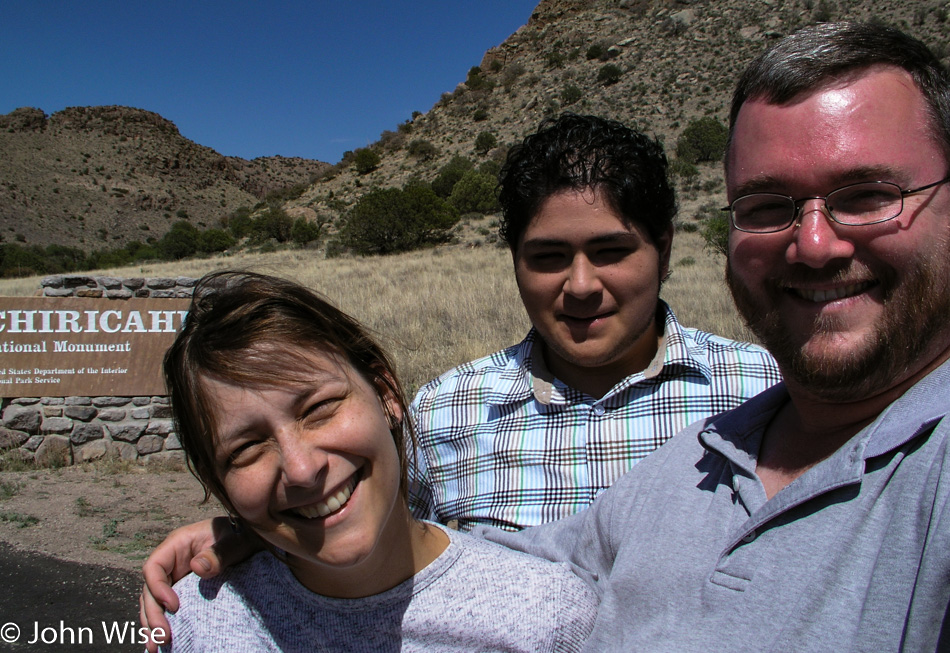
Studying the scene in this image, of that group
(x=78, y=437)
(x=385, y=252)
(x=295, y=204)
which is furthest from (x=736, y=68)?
(x=78, y=437)

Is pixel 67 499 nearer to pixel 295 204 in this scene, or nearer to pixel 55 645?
pixel 55 645

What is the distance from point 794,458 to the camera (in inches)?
49.2

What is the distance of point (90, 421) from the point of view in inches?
248

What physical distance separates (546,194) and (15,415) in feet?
21.5

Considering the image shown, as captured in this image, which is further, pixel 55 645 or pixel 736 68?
pixel 736 68

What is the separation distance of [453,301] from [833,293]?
353 inches

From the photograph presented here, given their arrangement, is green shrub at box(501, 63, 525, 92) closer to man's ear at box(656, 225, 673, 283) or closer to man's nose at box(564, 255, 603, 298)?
man's ear at box(656, 225, 673, 283)

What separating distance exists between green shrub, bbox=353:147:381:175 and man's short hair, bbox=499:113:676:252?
150 feet

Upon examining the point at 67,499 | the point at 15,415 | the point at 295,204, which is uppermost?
the point at 295,204

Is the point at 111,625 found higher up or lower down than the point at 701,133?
lower down

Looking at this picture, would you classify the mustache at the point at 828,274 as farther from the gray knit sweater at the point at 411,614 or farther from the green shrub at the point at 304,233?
the green shrub at the point at 304,233

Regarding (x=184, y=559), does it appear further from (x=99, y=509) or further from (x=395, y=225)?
(x=395, y=225)

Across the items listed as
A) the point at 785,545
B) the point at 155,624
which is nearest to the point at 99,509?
the point at 155,624

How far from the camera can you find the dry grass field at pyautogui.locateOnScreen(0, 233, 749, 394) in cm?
716
